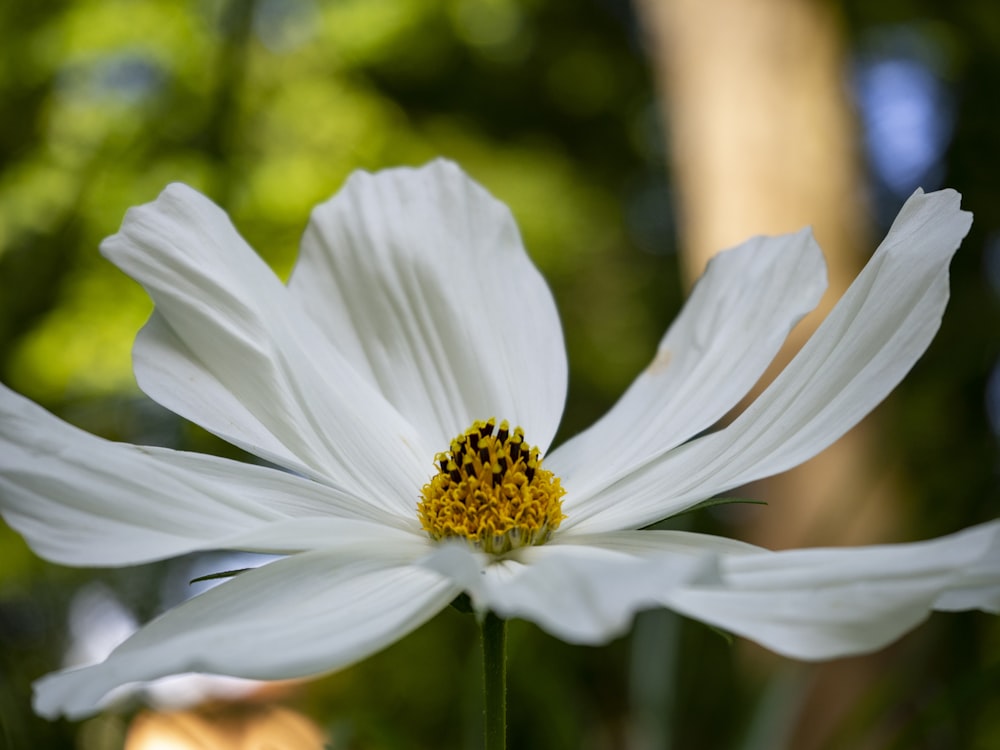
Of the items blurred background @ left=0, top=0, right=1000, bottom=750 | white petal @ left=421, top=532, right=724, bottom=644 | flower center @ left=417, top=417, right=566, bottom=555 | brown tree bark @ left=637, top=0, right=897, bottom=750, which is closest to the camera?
white petal @ left=421, top=532, right=724, bottom=644

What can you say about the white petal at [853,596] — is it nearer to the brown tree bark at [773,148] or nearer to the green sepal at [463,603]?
the green sepal at [463,603]

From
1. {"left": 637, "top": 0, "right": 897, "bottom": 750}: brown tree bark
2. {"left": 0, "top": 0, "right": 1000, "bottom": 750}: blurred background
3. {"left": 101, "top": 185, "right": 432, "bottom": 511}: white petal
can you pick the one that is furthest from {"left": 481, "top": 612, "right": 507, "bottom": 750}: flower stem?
{"left": 637, "top": 0, "right": 897, "bottom": 750}: brown tree bark

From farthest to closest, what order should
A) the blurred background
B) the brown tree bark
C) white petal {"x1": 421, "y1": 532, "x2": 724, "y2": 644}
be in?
the brown tree bark, the blurred background, white petal {"x1": 421, "y1": 532, "x2": 724, "y2": 644}

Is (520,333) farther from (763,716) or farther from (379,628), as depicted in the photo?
(763,716)

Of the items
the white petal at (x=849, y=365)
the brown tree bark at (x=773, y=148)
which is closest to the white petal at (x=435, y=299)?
the white petal at (x=849, y=365)

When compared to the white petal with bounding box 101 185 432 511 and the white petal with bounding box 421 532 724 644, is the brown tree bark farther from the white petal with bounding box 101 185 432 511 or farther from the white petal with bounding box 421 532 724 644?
the white petal with bounding box 421 532 724 644

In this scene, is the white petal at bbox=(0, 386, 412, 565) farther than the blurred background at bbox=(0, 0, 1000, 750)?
No

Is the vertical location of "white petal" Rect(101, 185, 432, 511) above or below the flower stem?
above
